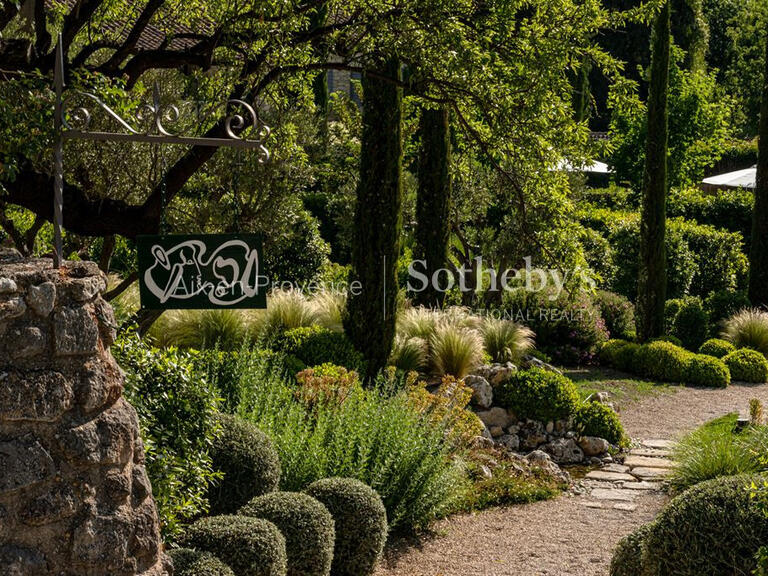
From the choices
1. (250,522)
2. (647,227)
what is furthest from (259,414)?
(647,227)

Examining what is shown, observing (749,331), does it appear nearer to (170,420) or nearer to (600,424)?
(600,424)

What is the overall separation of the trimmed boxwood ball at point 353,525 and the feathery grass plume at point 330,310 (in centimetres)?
511

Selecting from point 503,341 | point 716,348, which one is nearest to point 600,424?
point 503,341

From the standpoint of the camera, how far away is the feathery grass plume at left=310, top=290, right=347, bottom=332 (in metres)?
10.6

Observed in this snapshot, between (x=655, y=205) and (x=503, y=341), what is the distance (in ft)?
14.9

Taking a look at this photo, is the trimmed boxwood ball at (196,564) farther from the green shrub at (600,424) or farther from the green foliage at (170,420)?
the green shrub at (600,424)

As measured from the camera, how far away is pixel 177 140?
4145 mm

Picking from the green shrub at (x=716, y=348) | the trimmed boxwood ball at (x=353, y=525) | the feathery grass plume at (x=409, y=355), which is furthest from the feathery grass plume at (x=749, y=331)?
the trimmed boxwood ball at (x=353, y=525)

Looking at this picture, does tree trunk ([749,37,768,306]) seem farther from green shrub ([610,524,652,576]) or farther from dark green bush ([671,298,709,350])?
→ green shrub ([610,524,652,576])

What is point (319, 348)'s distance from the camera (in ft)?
31.1

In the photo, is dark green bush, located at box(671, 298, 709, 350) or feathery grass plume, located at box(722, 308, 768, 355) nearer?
feathery grass plume, located at box(722, 308, 768, 355)

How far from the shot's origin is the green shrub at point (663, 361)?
12344mm

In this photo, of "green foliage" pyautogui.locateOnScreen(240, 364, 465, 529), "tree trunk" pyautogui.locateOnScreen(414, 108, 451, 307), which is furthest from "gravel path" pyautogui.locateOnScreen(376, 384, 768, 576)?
"tree trunk" pyautogui.locateOnScreen(414, 108, 451, 307)

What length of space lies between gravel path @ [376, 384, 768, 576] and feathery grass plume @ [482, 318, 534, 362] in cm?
348
